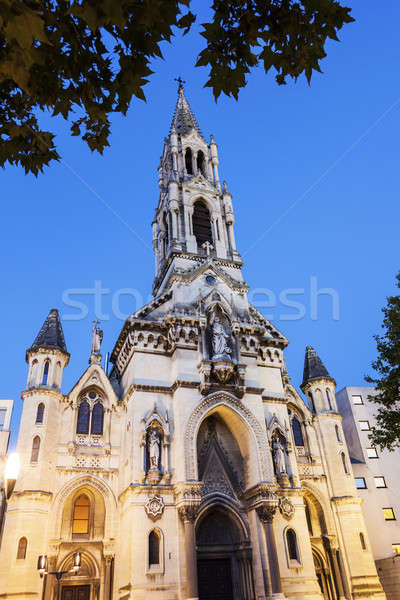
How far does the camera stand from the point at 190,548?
22.3 metres

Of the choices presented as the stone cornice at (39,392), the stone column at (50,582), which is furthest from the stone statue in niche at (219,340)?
the stone column at (50,582)

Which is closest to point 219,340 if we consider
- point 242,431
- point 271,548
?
point 242,431

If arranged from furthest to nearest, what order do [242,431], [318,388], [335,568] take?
[318,388], [335,568], [242,431]

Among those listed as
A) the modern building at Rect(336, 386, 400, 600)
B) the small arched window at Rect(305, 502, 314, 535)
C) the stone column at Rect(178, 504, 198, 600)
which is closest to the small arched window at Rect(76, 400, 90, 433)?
the stone column at Rect(178, 504, 198, 600)

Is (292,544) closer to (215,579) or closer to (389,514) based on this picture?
(215,579)

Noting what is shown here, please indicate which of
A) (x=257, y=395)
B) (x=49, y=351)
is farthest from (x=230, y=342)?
(x=49, y=351)

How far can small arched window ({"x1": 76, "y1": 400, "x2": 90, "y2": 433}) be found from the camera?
2714cm

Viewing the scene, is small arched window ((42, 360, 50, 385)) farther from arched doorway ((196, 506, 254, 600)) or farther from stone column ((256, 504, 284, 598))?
stone column ((256, 504, 284, 598))

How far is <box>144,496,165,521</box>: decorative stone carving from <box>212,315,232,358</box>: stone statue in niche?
8.44 metres

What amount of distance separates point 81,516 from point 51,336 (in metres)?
10.6

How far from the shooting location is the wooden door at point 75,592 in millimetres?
22891

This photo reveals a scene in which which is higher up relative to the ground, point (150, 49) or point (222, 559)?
point (150, 49)

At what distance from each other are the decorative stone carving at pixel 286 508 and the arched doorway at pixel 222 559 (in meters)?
2.81

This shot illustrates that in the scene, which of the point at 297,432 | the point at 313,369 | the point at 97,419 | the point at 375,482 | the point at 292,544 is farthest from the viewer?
the point at 375,482
